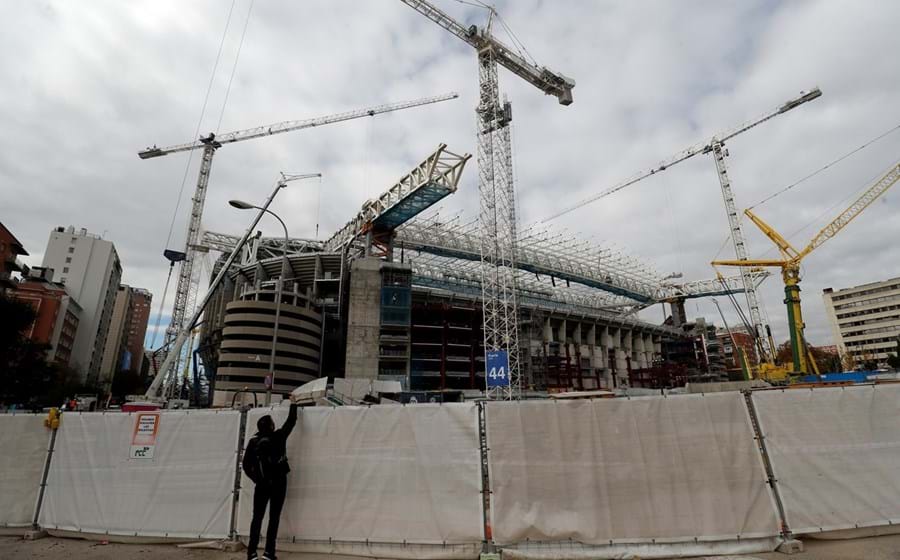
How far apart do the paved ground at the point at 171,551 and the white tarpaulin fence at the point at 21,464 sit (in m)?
0.36

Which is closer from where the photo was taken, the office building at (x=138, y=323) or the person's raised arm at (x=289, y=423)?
the person's raised arm at (x=289, y=423)

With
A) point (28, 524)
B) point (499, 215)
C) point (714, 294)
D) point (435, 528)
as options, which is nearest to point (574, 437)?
point (435, 528)

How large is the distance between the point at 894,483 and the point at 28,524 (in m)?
12.1

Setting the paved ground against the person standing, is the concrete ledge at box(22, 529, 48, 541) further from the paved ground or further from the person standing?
the person standing

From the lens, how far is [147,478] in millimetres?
6148

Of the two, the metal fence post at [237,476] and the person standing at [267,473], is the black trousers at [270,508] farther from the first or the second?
the metal fence post at [237,476]

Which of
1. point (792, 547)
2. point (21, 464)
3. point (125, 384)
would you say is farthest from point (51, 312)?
point (792, 547)

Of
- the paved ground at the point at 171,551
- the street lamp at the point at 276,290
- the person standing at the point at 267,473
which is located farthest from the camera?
the street lamp at the point at 276,290

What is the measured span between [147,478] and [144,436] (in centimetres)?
59

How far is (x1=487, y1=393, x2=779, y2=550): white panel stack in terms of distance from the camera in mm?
5164

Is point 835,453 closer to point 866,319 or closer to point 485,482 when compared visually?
point 485,482

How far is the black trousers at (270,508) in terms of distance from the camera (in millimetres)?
5129

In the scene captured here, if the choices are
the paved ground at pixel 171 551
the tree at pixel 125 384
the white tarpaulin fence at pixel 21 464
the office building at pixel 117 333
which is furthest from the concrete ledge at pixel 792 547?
the office building at pixel 117 333

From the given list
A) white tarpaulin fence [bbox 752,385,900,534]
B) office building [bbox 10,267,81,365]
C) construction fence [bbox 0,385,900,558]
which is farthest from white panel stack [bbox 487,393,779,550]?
office building [bbox 10,267,81,365]
